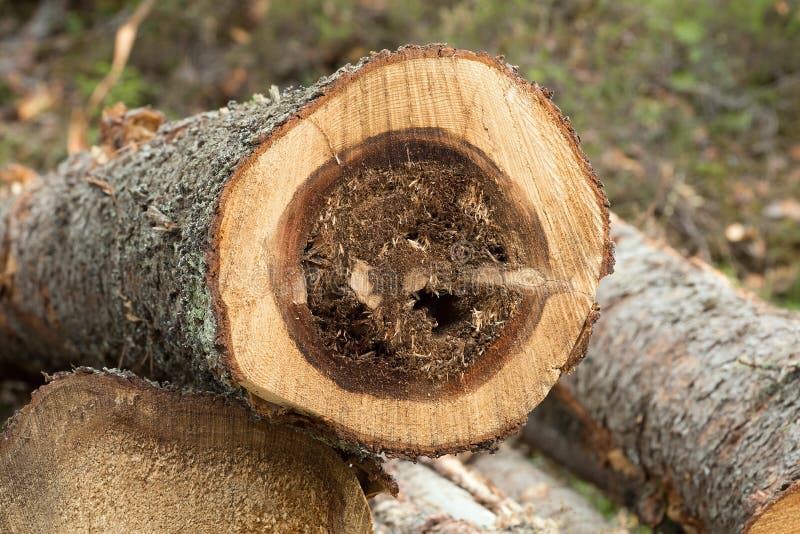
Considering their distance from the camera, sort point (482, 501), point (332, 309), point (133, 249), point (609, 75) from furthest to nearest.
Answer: point (609, 75) < point (482, 501) < point (133, 249) < point (332, 309)

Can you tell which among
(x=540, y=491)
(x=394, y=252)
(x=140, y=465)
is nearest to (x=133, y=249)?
(x=140, y=465)

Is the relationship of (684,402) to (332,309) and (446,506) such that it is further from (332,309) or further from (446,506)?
(332,309)

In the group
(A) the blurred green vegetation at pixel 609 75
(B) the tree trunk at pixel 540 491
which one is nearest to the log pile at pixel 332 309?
(B) the tree trunk at pixel 540 491

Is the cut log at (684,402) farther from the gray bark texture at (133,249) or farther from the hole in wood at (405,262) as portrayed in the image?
the gray bark texture at (133,249)

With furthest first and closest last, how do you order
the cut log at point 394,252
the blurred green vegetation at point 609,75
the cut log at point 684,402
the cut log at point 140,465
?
the blurred green vegetation at point 609,75
the cut log at point 684,402
the cut log at point 140,465
the cut log at point 394,252

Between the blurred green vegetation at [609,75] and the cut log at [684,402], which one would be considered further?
the blurred green vegetation at [609,75]

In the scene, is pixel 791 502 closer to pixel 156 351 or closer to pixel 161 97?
pixel 156 351
